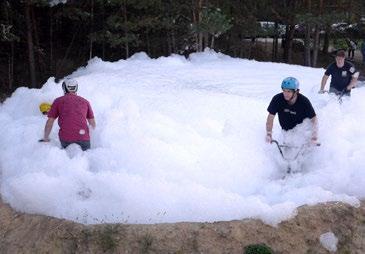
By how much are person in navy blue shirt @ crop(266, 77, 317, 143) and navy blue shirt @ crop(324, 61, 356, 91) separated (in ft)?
8.61

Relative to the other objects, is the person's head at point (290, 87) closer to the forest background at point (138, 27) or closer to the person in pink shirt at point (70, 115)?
the person in pink shirt at point (70, 115)

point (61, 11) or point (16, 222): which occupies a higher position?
point (61, 11)

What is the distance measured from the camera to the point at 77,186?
6.22 metres

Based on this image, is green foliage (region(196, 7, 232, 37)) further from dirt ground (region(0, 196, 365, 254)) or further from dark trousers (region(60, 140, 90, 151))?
dirt ground (region(0, 196, 365, 254))

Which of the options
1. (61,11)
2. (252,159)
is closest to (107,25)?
(61,11)

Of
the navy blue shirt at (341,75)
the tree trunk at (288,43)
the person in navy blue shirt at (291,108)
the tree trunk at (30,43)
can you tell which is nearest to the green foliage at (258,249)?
the person in navy blue shirt at (291,108)

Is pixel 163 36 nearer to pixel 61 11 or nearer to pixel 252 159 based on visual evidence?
pixel 61 11

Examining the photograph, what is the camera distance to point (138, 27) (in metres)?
15.7

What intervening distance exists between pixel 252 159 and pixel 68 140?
2683 millimetres

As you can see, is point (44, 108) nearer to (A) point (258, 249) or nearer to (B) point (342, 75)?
(A) point (258, 249)

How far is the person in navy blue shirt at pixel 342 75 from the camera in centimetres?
880

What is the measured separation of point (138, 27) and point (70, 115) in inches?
374

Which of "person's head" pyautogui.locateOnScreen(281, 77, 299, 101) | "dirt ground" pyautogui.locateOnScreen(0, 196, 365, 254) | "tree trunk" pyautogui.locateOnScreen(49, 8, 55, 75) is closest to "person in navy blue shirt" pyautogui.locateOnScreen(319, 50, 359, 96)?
"person's head" pyautogui.locateOnScreen(281, 77, 299, 101)

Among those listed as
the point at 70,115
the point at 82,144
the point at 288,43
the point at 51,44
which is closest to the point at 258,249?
the point at 82,144
